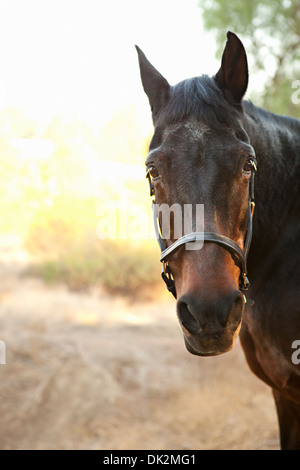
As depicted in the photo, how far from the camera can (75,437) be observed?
4.61m

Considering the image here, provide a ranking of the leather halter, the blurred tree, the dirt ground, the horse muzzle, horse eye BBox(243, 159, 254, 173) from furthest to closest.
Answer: the blurred tree → the dirt ground → horse eye BBox(243, 159, 254, 173) → the leather halter → the horse muzzle

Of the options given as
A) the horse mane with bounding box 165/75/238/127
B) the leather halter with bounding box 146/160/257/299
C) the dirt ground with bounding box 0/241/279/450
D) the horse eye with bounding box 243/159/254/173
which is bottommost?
the dirt ground with bounding box 0/241/279/450

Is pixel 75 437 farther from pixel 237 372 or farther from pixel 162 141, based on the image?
pixel 162 141

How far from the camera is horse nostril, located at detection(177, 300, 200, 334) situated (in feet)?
5.56

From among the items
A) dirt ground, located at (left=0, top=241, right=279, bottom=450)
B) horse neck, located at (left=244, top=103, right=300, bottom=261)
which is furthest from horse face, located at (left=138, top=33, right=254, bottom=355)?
dirt ground, located at (left=0, top=241, right=279, bottom=450)

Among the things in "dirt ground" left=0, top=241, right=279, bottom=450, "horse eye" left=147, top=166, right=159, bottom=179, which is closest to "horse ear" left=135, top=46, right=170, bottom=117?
"horse eye" left=147, top=166, right=159, bottom=179

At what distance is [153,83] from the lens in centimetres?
233

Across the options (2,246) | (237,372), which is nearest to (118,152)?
(2,246)

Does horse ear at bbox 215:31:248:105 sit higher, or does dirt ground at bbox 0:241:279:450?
horse ear at bbox 215:31:248:105

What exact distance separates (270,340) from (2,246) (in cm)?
1695

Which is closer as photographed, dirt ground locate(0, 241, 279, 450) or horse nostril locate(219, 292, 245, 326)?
horse nostril locate(219, 292, 245, 326)

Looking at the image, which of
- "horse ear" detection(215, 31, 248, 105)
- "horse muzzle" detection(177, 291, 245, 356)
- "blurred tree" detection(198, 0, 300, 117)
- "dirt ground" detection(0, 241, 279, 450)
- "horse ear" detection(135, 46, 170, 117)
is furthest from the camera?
"blurred tree" detection(198, 0, 300, 117)

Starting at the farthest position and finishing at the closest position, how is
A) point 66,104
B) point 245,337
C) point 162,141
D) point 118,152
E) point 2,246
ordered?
point 118,152
point 66,104
point 2,246
point 245,337
point 162,141

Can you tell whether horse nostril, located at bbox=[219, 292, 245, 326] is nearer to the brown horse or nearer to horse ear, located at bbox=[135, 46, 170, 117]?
the brown horse
